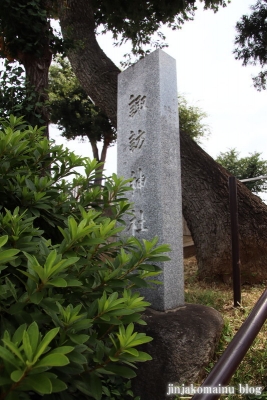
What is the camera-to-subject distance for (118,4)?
6293 millimetres

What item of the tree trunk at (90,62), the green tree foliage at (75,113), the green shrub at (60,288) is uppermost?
the green tree foliage at (75,113)

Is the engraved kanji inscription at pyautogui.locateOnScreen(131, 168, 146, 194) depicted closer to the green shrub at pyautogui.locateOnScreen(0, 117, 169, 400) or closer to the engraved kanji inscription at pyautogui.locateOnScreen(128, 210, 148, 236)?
the engraved kanji inscription at pyautogui.locateOnScreen(128, 210, 148, 236)

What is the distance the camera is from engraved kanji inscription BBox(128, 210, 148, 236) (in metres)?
3.06

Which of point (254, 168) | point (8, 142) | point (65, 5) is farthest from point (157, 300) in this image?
point (254, 168)

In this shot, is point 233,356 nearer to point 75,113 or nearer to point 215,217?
point 215,217

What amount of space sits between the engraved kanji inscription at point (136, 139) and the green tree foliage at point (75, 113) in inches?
496

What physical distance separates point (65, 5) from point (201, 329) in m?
5.46

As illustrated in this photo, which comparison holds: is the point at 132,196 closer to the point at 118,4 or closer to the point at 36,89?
the point at 36,89

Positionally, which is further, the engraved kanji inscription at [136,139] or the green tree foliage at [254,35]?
the green tree foliage at [254,35]

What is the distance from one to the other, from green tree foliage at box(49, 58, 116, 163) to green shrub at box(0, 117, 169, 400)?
14.2m

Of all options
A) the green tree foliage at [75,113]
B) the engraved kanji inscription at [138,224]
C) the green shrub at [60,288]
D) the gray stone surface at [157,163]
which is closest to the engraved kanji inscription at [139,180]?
the gray stone surface at [157,163]

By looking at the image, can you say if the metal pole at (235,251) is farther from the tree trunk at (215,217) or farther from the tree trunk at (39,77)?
the tree trunk at (39,77)

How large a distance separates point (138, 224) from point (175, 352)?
3.98 ft

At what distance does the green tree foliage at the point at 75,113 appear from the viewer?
51.0 feet
